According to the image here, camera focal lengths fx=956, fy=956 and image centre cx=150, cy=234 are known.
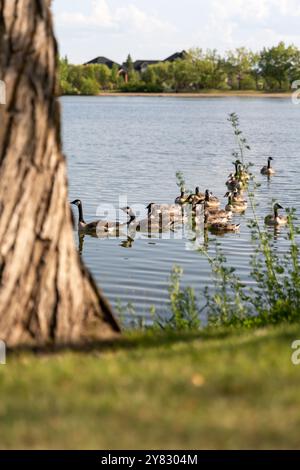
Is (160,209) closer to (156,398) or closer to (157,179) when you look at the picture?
(157,179)

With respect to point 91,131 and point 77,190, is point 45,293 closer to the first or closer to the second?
point 77,190

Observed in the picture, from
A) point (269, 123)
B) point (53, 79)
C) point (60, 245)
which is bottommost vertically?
point (269, 123)

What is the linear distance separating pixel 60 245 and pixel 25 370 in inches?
57.8

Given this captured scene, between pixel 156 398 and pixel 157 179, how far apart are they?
29611 millimetres

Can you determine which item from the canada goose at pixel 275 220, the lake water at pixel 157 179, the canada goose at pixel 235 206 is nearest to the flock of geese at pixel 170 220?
the canada goose at pixel 275 220

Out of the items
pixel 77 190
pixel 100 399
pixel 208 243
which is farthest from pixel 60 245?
pixel 77 190

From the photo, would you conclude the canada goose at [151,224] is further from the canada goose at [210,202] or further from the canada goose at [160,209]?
the canada goose at [210,202]

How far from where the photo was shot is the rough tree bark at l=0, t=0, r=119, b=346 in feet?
26.2

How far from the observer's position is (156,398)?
20.7 feet

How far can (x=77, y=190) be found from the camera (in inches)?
1243

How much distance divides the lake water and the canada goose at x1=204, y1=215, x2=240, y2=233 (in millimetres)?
321

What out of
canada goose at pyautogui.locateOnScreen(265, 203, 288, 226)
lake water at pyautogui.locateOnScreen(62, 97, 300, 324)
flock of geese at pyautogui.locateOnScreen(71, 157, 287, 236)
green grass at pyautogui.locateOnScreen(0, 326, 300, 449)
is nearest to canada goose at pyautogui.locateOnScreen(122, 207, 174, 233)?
flock of geese at pyautogui.locateOnScreen(71, 157, 287, 236)

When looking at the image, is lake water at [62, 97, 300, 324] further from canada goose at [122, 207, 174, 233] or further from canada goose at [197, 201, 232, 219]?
canada goose at [122, 207, 174, 233]

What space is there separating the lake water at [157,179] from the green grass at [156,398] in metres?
6.70
